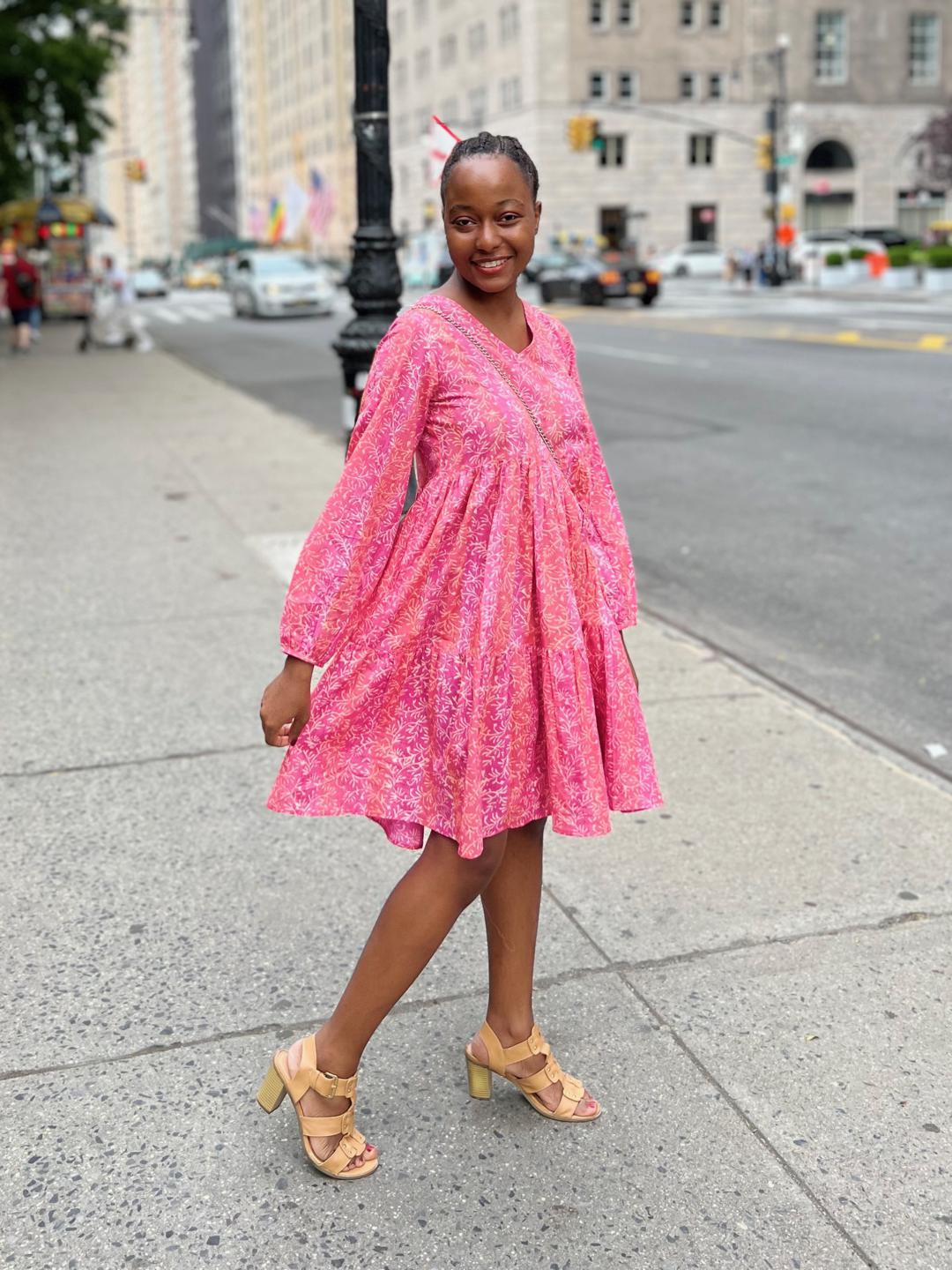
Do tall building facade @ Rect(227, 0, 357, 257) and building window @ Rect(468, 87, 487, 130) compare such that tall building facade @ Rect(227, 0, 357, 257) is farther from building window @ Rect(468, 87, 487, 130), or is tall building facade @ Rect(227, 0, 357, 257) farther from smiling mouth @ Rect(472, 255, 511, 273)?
smiling mouth @ Rect(472, 255, 511, 273)

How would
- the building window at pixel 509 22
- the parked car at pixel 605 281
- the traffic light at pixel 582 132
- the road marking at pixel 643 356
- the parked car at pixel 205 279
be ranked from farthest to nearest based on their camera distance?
the parked car at pixel 205 279
the building window at pixel 509 22
the traffic light at pixel 582 132
the parked car at pixel 605 281
the road marking at pixel 643 356

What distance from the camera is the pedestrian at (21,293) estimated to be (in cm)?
2342

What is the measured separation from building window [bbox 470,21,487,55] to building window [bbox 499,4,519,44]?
196 cm

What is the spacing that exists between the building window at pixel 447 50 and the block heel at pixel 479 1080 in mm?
83186

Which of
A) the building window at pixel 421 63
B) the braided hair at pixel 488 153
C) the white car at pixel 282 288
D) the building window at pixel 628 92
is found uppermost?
the building window at pixel 421 63

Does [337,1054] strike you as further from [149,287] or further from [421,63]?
[421,63]

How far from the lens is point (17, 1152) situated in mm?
2559

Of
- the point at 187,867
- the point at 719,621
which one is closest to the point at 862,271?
the point at 719,621

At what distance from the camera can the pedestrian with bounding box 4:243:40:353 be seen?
23.4 metres

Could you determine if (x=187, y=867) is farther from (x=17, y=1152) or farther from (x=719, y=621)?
(x=719, y=621)

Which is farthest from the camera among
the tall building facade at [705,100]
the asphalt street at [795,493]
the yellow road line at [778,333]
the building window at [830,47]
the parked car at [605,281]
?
the building window at [830,47]

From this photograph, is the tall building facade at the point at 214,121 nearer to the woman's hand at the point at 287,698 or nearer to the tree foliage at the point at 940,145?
the tree foliage at the point at 940,145

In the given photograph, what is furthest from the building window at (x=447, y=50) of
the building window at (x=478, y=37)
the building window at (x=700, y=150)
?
the building window at (x=700, y=150)

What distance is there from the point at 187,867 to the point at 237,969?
23.8 inches
